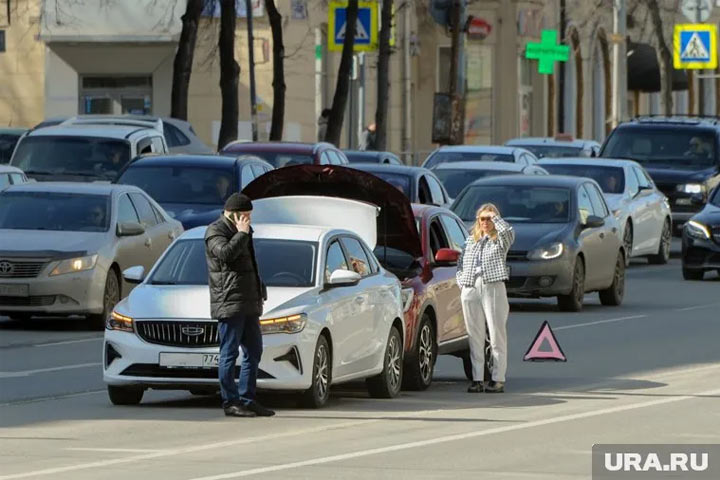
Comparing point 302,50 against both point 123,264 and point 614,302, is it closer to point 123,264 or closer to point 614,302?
point 614,302

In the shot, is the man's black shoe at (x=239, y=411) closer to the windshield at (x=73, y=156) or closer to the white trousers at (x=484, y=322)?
the white trousers at (x=484, y=322)

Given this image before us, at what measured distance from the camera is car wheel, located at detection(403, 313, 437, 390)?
18.3m

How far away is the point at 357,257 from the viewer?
58.0 feet

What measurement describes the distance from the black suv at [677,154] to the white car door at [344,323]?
990 inches

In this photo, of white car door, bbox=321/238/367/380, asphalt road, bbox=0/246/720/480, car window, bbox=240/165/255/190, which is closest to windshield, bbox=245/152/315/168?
car window, bbox=240/165/255/190

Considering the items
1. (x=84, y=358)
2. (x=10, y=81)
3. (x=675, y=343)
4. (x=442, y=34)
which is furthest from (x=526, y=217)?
(x=442, y=34)

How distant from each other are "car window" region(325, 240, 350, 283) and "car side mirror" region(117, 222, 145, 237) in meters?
7.66

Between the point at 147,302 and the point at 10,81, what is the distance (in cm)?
4276

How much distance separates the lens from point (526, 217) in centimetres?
2842

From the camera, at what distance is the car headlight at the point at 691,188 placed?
4144cm

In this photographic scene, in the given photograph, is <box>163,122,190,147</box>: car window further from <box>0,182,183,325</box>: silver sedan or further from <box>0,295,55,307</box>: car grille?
<box>0,295,55,307</box>: car grille

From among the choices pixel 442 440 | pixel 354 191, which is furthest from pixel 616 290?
pixel 442 440

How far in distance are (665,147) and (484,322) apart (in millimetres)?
24791

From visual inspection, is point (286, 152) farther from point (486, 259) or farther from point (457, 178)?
point (486, 259)
